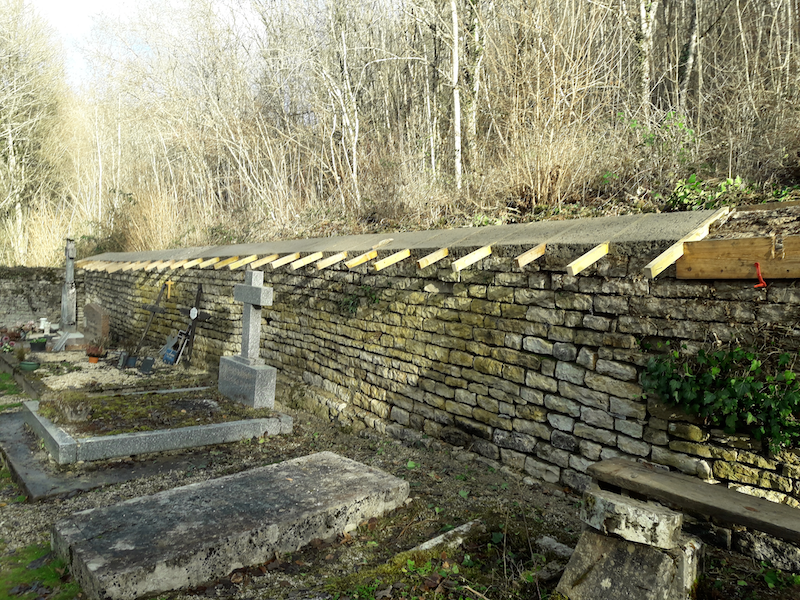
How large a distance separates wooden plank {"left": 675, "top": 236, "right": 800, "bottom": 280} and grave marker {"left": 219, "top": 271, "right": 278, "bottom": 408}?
518cm

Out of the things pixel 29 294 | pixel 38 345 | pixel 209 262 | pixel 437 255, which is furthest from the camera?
pixel 29 294

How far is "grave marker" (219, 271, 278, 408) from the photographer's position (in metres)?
6.85

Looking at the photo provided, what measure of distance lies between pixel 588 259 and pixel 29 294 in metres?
16.9

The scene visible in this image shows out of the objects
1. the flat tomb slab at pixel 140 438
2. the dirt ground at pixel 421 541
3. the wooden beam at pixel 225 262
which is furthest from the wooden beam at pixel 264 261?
the dirt ground at pixel 421 541

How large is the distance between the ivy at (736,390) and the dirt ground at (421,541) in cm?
80

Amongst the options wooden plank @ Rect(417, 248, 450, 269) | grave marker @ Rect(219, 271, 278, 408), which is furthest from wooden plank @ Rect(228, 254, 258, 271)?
wooden plank @ Rect(417, 248, 450, 269)

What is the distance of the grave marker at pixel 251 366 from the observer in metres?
6.85

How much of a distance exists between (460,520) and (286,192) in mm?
9137

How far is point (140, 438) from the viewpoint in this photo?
539cm

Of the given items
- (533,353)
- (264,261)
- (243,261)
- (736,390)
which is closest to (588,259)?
(533,353)

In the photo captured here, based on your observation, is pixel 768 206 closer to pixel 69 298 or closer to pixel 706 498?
pixel 706 498

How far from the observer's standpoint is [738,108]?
5312 millimetres

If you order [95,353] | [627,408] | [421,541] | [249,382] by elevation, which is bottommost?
[421,541]

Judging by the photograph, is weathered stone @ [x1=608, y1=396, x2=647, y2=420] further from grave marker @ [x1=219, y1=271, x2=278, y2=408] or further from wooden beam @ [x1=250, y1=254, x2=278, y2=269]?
wooden beam @ [x1=250, y1=254, x2=278, y2=269]
